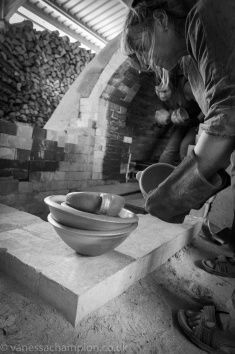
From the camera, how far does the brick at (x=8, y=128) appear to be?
3734mm

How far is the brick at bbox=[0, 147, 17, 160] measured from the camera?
3.80m

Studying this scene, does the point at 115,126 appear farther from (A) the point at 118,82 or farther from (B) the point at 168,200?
(B) the point at 168,200

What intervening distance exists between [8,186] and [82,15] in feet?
22.0

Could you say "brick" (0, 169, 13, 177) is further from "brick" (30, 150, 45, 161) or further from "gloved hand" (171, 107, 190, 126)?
"gloved hand" (171, 107, 190, 126)

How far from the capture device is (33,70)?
309 inches

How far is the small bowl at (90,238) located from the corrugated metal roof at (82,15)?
7295 millimetres

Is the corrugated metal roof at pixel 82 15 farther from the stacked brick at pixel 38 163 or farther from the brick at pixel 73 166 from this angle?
the brick at pixel 73 166


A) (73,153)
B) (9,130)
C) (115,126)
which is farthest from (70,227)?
(115,126)

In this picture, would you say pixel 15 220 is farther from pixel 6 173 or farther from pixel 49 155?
pixel 49 155

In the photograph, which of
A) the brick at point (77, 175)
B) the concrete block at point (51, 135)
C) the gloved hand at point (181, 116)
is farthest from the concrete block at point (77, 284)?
the gloved hand at point (181, 116)

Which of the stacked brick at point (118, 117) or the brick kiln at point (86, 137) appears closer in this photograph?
the brick kiln at point (86, 137)

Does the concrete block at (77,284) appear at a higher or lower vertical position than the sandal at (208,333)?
higher

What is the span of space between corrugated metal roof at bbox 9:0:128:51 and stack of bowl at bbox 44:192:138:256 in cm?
719

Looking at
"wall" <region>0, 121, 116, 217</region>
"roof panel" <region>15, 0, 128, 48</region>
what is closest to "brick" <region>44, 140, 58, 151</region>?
"wall" <region>0, 121, 116, 217</region>
